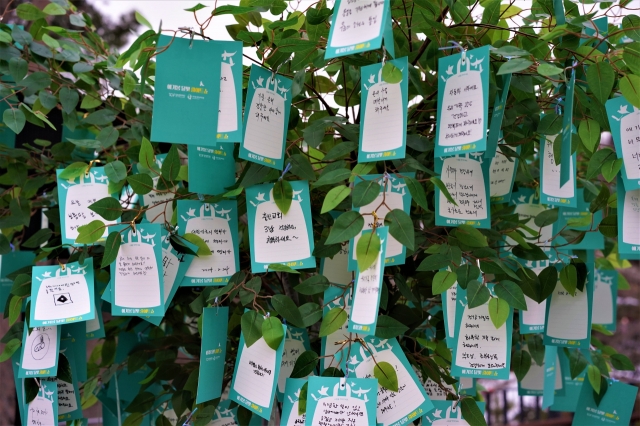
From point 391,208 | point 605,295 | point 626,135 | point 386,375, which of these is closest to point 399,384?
point 386,375

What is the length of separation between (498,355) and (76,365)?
0.92 metres

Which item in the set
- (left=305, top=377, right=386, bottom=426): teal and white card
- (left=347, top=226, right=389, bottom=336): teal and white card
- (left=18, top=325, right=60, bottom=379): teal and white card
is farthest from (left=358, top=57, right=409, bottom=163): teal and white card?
(left=18, top=325, right=60, bottom=379): teal and white card

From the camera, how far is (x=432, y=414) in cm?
119

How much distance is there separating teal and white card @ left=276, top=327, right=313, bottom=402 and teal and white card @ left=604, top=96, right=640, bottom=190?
66cm

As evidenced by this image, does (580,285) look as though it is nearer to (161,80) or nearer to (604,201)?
(604,201)

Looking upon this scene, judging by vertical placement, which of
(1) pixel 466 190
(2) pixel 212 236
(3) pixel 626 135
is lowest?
(2) pixel 212 236

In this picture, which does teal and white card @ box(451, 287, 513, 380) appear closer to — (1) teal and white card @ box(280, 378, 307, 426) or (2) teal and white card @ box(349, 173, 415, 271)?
(2) teal and white card @ box(349, 173, 415, 271)

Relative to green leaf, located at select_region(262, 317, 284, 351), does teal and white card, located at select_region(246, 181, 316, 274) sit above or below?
above

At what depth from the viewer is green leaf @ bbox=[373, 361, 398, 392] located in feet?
3.51

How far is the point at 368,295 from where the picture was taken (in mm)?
1005

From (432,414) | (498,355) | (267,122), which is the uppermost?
(267,122)

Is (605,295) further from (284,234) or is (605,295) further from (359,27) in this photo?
(359,27)

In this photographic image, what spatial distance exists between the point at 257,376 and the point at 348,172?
40cm

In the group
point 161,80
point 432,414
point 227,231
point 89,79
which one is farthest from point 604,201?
point 89,79
